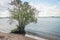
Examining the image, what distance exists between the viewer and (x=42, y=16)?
214cm

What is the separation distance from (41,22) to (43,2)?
327 millimetres

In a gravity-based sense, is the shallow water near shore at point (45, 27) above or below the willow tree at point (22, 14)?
below

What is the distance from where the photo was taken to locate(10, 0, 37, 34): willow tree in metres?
2.16

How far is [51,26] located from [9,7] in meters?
0.75

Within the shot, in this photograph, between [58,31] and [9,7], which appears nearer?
[58,31]

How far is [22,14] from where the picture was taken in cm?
218

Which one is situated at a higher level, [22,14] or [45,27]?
[22,14]

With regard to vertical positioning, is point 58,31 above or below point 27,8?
below

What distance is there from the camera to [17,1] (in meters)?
2.18

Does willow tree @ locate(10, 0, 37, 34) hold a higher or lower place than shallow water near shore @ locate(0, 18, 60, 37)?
higher

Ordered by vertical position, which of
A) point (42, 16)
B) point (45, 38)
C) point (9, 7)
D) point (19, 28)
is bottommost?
point (45, 38)

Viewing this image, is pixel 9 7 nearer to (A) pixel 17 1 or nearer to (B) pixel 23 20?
(A) pixel 17 1

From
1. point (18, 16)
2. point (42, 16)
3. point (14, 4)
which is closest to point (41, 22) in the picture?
point (42, 16)

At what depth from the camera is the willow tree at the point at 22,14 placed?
2160 millimetres
